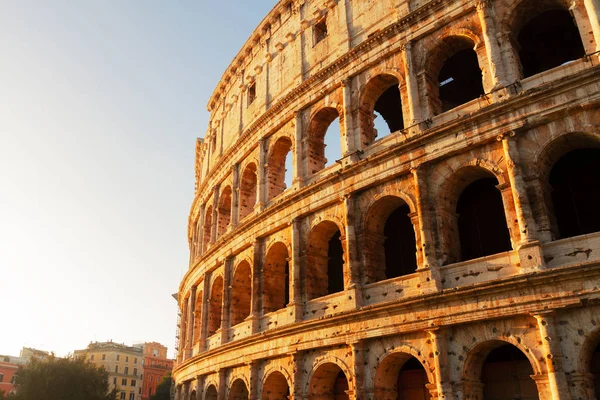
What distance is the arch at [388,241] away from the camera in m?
12.7

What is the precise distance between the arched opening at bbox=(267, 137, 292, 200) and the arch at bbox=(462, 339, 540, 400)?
8.37 m

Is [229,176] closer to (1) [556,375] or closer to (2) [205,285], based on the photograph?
(2) [205,285]

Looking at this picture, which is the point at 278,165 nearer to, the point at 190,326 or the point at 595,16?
the point at 190,326

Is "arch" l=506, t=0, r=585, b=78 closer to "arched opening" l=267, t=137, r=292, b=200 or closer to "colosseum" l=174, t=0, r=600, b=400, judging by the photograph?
"colosseum" l=174, t=0, r=600, b=400

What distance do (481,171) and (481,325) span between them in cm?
335

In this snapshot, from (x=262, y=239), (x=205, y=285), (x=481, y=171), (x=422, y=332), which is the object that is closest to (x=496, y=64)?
(x=481, y=171)

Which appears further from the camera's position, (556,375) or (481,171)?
(481,171)

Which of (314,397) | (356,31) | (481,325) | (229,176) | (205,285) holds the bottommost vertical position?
(314,397)

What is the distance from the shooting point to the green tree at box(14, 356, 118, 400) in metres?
29.2

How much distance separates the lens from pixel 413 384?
475 inches

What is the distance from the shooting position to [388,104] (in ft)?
54.6

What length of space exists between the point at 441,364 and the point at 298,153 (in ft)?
24.9

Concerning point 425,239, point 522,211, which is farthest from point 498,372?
point 522,211

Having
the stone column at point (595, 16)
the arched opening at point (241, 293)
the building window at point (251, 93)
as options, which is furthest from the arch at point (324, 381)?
the building window at point (251, 93)
